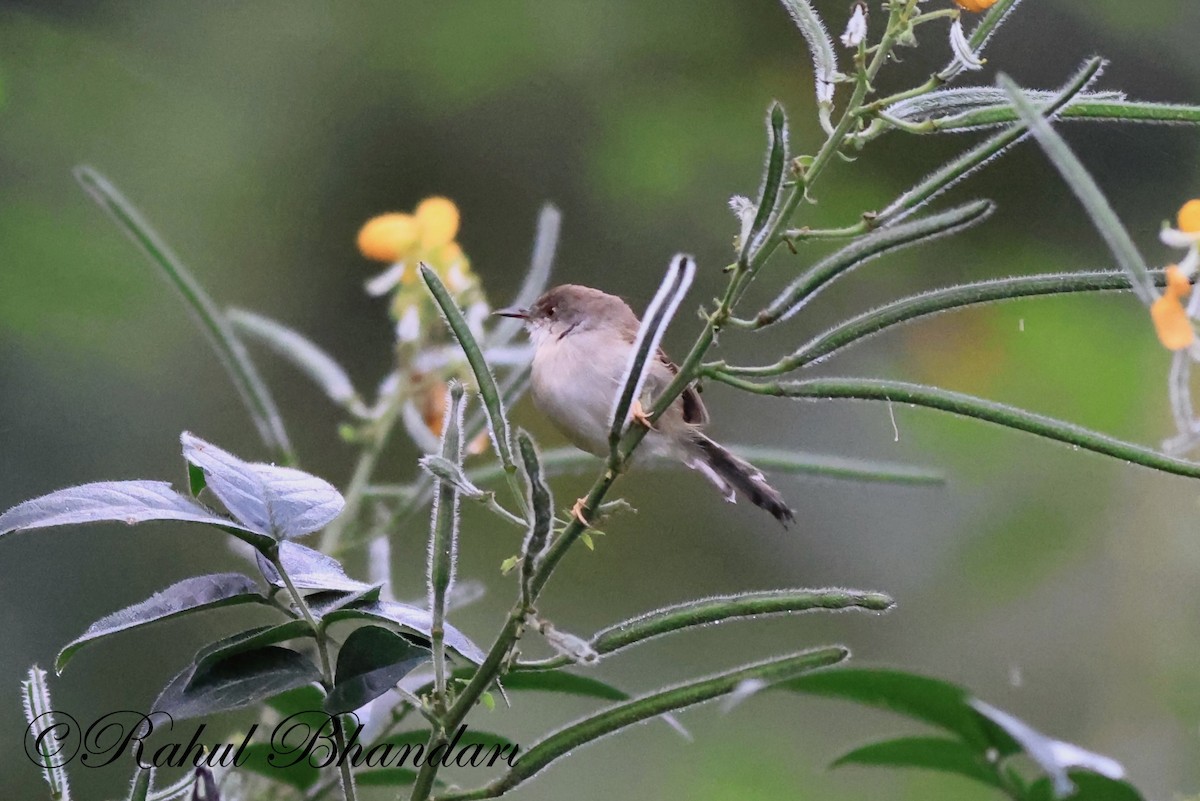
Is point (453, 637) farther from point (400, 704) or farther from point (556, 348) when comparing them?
point (556, 348)

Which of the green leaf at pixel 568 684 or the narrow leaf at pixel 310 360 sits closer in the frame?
the green leaf at pixel 568 684

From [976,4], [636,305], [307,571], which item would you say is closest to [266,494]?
[307,571]

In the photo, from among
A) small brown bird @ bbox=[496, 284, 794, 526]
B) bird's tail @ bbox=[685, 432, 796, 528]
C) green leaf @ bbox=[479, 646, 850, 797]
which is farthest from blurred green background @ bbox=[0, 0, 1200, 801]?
green leaf @ bbox=[479, 646, 850, 797]

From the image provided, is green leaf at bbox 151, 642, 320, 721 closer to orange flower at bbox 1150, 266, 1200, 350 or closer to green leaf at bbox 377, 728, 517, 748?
green leaf at bbox 377, 728, 517, 748

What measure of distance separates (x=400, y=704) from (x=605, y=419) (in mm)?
440

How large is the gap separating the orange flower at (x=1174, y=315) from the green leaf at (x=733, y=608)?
18 cm

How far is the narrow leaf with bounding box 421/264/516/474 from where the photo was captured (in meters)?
0.49

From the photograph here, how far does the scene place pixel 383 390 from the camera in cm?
104

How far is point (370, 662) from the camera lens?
1.58 feet

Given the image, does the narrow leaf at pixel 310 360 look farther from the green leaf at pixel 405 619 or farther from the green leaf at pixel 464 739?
the green leaf at pixel 405 619

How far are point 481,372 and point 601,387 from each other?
59 centimetres

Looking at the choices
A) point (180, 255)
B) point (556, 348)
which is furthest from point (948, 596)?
point (180, 255)

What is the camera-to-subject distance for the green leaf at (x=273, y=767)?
637 millimetres

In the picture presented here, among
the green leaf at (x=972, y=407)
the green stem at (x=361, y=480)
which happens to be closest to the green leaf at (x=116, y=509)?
the green leaf at (x=972, y=407)
